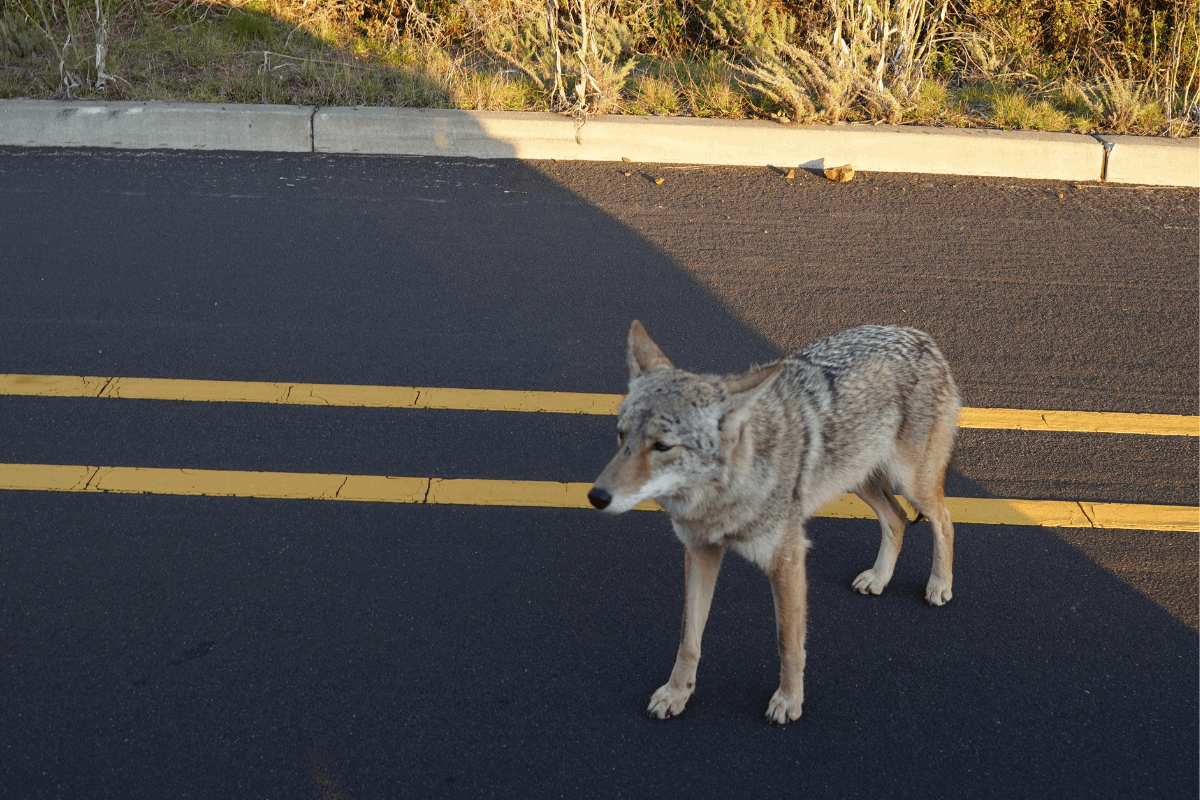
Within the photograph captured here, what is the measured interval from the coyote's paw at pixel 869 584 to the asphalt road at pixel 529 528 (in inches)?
4.0

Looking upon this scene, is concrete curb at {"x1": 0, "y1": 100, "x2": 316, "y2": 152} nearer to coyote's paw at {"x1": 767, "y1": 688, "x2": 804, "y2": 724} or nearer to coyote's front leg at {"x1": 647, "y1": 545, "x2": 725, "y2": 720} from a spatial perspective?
coyote's front leg at {"x1": 647, "y1": 545, "x2": 725, "y2": 720}

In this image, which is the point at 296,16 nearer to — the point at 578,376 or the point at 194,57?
the point at 194,57

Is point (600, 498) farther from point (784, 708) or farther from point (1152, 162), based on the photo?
point (1152, 162)

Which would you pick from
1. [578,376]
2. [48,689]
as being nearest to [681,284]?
[578,376]

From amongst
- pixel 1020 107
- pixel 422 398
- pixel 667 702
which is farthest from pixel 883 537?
pixel 1020 107

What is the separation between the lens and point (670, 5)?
937 centimetres

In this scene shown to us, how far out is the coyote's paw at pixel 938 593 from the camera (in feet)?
12.3

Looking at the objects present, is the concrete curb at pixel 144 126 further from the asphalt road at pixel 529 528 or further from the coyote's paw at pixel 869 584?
the coyote's paw at pixel 869 584

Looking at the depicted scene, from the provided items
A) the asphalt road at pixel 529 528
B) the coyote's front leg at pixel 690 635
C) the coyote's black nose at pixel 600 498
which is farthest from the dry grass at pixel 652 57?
the coyote's black nose at pixel 600 498

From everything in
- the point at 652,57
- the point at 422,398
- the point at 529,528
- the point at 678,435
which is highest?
the point at 652,57

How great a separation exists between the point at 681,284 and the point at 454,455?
2.12 m

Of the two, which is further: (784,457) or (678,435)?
(784,457)

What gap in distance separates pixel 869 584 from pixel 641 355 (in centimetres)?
140

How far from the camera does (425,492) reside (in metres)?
4.23
